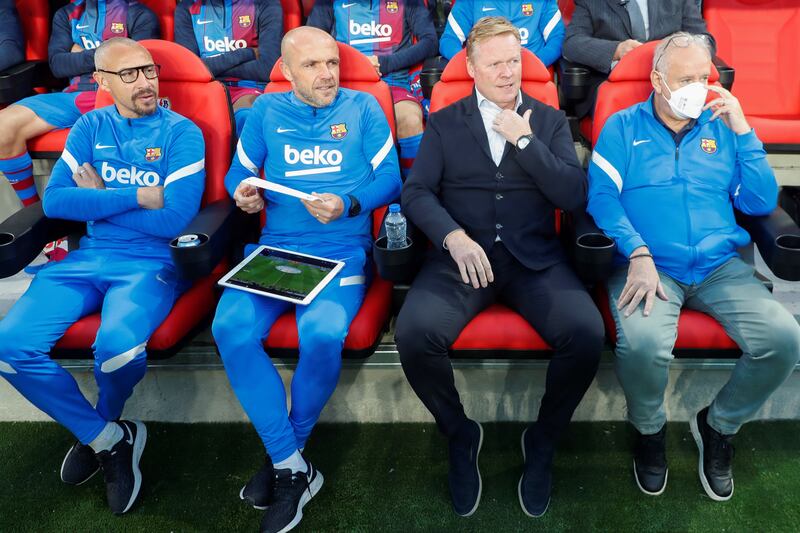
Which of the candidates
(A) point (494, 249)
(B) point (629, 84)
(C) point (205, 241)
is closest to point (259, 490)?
(C) point (205, 241)

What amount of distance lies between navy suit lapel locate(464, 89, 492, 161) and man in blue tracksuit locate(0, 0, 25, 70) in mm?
2512

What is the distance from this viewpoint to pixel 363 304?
6.51 ft

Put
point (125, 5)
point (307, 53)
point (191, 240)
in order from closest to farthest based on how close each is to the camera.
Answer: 1. point (191, 240)
2. point (307, 53)
3. point (125, 5)

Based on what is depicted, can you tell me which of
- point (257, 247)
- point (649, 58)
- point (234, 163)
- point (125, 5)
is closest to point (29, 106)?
point (125, 5)

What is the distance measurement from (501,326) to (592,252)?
13.1 inches

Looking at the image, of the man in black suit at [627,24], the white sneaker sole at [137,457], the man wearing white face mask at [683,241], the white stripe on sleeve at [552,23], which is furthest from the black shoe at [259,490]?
the white stripe on sleeve at [552,23]

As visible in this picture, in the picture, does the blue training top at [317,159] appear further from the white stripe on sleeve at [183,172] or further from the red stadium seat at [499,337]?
the red stadium seat at [499,337]

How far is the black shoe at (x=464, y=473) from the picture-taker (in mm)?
1867

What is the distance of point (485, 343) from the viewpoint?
1.83 metres

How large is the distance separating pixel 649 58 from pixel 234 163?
59.2 inches

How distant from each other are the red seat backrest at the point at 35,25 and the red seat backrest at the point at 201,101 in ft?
5.07

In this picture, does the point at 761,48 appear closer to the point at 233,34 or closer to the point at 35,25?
the point at 233,34

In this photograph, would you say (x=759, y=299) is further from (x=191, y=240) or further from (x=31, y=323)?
(x=31, y=323)

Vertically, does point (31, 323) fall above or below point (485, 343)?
above
